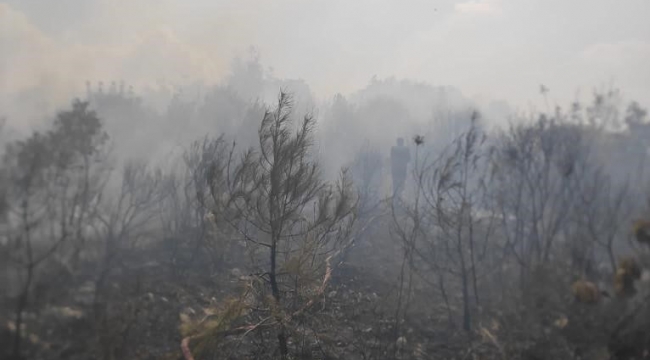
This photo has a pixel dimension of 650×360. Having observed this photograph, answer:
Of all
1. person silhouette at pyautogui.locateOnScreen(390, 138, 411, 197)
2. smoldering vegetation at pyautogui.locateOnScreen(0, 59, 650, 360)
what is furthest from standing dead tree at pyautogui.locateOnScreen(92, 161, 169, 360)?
person silhouette at pyautogui.locateOnScreen(390, 138, 411, 197)

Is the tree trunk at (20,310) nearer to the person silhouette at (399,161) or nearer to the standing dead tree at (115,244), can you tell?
the standing dead tree at (115,244)

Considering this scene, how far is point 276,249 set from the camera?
26.0ft

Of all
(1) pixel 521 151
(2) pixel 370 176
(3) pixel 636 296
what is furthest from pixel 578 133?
(2) pixel 370 176

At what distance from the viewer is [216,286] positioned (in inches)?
474

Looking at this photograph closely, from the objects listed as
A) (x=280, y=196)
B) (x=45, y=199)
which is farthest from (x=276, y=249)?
(x=45, y=199)

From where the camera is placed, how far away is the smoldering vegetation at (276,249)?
4641 millimetres

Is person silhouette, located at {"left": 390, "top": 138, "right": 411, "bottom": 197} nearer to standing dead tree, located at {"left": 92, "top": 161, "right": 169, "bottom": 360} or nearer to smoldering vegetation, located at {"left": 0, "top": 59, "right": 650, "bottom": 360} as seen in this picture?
smoldering vegetation, located at {"left": 0, "top": 59, "right": 650, "bottom": 360}

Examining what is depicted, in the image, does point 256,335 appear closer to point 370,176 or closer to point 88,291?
point 88,291

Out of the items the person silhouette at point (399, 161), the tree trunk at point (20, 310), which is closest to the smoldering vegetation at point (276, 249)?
the tree trunk at point (20, 310)

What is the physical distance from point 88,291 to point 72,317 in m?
0.51

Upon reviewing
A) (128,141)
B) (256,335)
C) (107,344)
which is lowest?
(256,335)

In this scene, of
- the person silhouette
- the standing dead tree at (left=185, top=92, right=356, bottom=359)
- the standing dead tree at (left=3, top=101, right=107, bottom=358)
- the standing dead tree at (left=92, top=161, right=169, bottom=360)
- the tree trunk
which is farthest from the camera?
the person silhouette

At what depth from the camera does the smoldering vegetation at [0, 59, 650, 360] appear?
4.64m

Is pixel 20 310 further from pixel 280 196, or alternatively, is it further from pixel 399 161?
pixel 399 161
